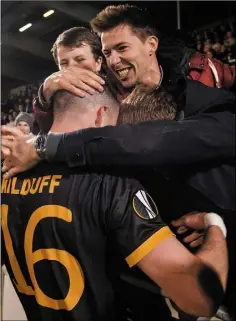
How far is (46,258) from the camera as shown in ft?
3.90

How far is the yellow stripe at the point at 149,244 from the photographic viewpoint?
3.50 ft

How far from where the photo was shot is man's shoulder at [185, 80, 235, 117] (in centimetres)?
110

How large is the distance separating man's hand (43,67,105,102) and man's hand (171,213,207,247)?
42cm

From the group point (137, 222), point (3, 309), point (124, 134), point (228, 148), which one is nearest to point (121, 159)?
point (124, 134)

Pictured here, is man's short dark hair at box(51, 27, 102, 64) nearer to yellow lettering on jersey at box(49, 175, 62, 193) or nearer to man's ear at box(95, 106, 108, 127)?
man's ear at box(95, 106, 108, 127)

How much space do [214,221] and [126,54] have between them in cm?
51

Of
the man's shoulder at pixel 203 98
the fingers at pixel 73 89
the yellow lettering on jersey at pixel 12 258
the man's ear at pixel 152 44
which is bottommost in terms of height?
the yellow lettering on jersey at pixel 12 258

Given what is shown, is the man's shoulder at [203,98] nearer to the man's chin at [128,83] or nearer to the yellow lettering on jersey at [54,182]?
the man's chin at [128,83]

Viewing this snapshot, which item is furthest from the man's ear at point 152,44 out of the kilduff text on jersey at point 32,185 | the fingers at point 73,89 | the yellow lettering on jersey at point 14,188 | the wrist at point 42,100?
the yellow lettering on jersey at point 14,188

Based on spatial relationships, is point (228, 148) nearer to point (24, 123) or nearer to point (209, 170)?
point (209, 170)

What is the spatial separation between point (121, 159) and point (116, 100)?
0.18 m

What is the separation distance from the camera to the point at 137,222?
109cm

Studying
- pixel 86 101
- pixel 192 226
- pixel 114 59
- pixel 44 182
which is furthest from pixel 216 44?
pixel 44 182

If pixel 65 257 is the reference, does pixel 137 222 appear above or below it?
above
